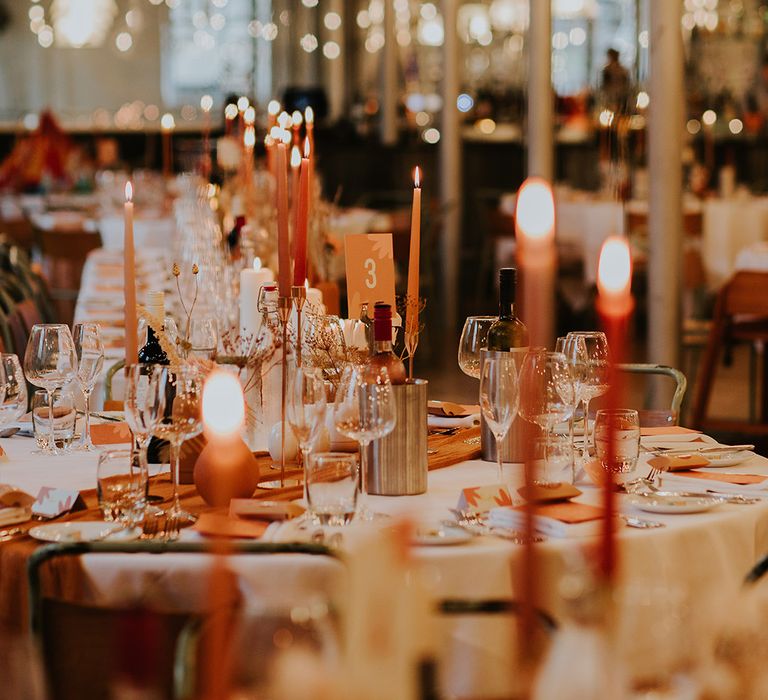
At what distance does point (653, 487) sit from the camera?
6.85 ft

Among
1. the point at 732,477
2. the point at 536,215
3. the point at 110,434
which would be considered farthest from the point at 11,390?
the point at 536,215

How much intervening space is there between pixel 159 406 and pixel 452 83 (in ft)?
29.0

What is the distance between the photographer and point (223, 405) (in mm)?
1310

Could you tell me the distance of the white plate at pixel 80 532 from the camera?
1774mm

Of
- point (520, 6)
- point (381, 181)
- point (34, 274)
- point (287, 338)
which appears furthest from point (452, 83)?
point (287, 338)

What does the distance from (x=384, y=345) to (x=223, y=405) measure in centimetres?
77

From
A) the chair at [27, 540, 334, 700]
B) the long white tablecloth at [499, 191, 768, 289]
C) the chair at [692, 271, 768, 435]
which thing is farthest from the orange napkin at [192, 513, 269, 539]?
the long white tablecloth at [499, 191, 768, 289]

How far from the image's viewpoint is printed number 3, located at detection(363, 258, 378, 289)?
2373 mm

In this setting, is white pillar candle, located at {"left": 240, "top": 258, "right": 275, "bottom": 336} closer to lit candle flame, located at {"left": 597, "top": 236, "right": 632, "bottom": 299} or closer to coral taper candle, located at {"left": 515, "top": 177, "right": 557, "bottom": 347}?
lit candle flame, located at {"left": 597, "top": 236, "right": 632, "bottom": 299}

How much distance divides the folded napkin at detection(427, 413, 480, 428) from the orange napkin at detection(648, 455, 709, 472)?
466 millimetres

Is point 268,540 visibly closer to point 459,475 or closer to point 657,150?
point 459,475

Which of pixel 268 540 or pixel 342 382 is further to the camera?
pixel 342 382

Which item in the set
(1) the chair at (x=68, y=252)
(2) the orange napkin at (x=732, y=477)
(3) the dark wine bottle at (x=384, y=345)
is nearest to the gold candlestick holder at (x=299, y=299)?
(3) the dark wine bottle at (x=384, y=345)

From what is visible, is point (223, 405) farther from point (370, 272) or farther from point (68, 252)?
point (68, 252)
